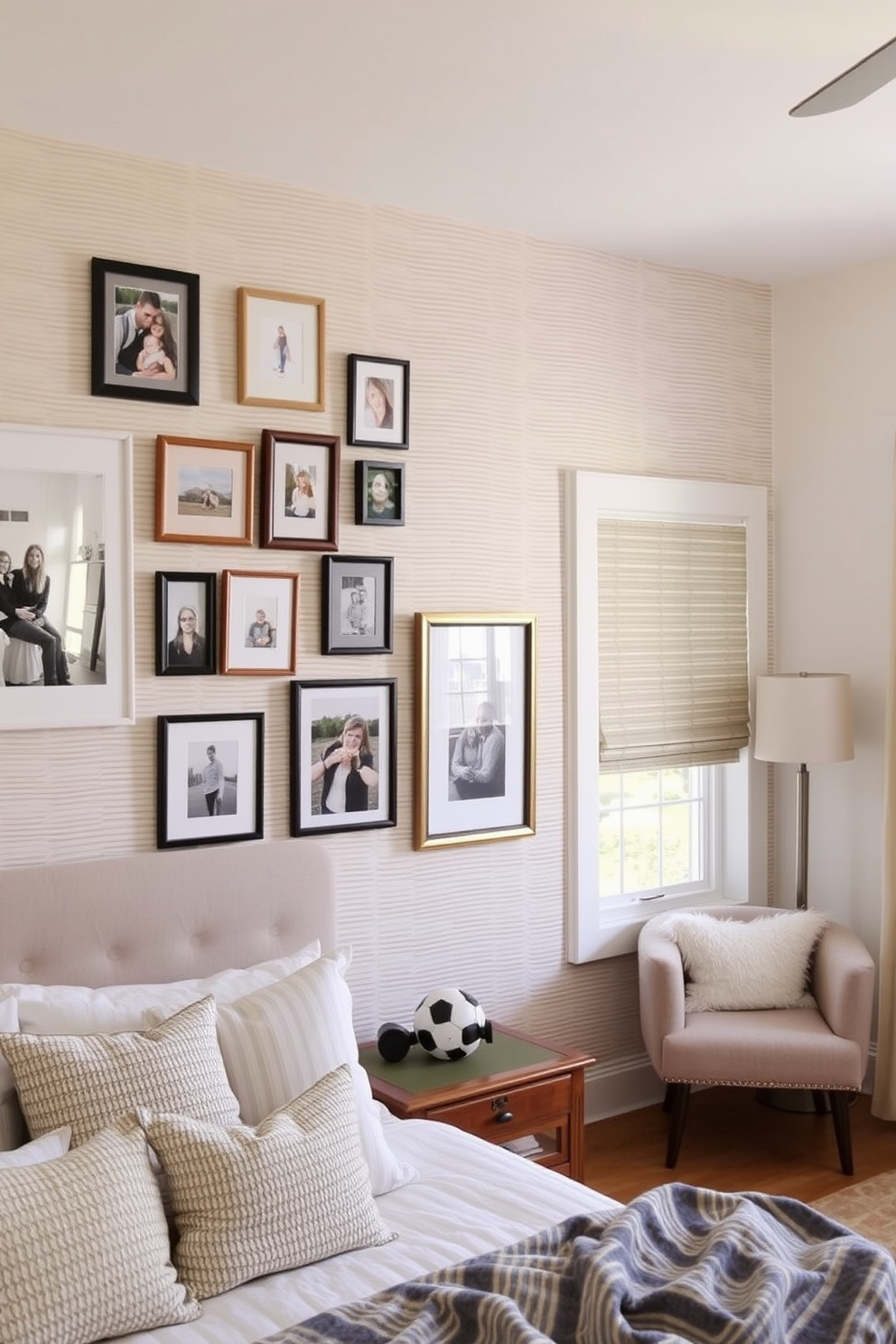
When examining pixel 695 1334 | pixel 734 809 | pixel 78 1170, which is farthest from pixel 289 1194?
pixel 734 809

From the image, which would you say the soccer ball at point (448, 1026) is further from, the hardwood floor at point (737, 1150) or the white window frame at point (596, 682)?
the white window frame at point (596, 682)

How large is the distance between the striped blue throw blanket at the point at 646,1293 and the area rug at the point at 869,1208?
131 cm

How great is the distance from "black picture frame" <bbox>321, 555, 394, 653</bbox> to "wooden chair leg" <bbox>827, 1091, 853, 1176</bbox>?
189 cm

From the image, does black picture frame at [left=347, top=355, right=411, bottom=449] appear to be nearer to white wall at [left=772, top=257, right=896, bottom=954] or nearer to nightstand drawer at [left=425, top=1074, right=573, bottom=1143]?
white wall at [left=772, top=257, right=896, bottom=954]

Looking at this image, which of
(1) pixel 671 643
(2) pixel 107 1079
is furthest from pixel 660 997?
(2) pixel 107 1079

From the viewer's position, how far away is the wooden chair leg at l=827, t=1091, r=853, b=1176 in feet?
12.2

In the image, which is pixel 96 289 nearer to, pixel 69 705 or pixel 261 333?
pixel 261 333

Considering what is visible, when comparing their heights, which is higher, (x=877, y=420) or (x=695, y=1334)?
(x=877, y=420)

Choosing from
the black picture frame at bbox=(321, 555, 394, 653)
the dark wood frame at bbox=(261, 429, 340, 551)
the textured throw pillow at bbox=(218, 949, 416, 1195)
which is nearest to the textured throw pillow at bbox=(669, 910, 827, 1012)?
the black picture frame at bbox=(321, 555, 394, 653)

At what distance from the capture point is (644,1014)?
3826 mm

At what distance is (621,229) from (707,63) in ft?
3.87

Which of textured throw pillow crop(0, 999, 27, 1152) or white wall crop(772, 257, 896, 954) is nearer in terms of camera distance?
textured throw pillow crop(0, 999, 27, 1152)

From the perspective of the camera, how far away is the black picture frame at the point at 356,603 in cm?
349

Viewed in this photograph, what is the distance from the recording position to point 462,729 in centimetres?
378
